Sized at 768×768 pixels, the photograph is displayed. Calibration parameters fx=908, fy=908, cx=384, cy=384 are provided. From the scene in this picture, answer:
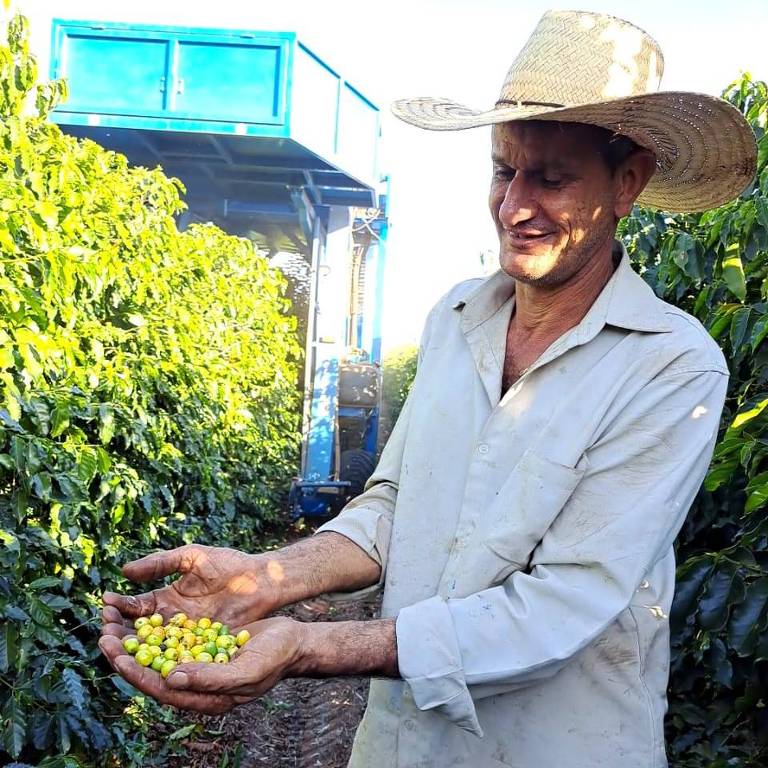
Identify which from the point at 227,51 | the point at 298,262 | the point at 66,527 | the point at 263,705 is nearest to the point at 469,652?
the point at 66,527

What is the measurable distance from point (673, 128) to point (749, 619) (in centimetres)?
148

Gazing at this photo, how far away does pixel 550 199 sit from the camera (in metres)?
1.90

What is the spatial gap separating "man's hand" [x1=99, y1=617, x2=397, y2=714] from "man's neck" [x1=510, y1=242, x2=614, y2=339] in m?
0.75

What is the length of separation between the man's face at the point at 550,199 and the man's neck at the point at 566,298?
0.05 m

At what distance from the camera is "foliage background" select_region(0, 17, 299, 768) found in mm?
2893

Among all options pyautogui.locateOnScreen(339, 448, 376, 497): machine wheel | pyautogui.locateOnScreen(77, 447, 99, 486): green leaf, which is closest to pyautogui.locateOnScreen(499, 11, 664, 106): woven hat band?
pyautogui.locateOnScreen(77, 447, 99, 486): green leaf

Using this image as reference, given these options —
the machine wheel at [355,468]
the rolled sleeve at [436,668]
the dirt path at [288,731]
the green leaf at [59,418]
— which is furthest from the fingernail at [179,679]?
the machine wheel at [355,468]

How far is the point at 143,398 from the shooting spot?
4234 millimetres

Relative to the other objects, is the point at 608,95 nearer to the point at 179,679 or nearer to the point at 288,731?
the point at 179,679

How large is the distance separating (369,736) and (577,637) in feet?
1.90

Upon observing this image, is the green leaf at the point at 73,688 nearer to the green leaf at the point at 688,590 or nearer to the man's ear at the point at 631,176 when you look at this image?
the green leaf at the point at 688,590

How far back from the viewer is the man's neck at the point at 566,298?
6.58 feet

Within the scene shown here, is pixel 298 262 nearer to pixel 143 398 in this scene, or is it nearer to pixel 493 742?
pixel 143 398

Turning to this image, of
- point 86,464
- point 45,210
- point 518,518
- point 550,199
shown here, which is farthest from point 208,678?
point 45,210
